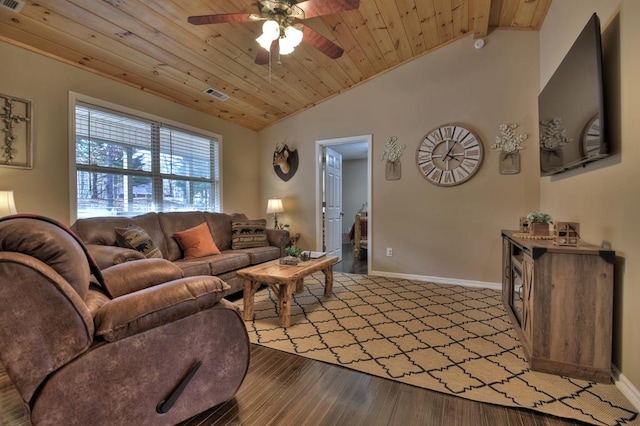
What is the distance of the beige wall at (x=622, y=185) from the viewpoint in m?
1.58

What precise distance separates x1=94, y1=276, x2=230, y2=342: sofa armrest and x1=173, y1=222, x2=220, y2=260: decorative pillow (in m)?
2.08

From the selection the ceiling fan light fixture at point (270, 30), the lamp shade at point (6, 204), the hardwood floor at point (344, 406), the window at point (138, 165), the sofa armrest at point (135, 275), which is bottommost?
the hardwood floor at point (344, 406)

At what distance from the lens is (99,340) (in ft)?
3.64

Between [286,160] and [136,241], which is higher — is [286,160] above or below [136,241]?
above

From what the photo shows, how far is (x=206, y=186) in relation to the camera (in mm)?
4445

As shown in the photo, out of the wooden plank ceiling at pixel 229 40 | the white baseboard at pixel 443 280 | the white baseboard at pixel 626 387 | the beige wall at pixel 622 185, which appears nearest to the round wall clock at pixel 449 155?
the wooden plank ceiling at pixel 229 40

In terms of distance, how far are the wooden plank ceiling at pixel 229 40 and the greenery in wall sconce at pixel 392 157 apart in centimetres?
104

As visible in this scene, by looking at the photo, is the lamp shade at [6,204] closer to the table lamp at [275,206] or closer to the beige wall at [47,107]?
the beige wall at [47,107]

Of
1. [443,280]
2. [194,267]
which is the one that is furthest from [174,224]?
[443,280]

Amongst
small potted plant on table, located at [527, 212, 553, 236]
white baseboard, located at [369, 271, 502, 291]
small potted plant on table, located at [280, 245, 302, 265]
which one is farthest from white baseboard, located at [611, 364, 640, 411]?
small potted plant on table, located at [280, 245, 302, 265]

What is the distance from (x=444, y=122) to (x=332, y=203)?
7.45ft

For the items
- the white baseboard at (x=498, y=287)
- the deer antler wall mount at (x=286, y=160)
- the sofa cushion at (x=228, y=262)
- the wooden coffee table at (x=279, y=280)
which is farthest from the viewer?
the deer antler wall mount at (x=286, y=160)

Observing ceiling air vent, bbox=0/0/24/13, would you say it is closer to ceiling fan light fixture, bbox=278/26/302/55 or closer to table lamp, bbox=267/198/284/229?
ceiling fan light fixture, bbox=278/26/302/55

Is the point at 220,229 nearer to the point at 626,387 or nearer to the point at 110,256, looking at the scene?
the point at 110,256
